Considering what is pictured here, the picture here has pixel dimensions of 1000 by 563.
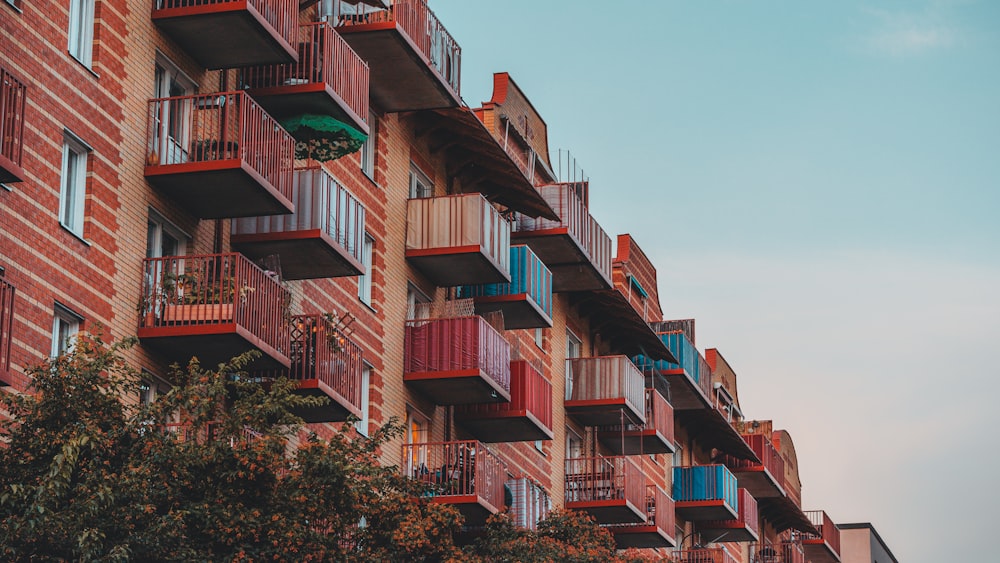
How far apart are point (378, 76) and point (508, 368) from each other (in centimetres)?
707

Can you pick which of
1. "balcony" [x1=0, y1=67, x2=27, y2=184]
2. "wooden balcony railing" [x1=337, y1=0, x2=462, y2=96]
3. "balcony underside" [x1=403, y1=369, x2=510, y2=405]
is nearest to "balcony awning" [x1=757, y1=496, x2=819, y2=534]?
"balcony underside" [x1=403, y1=369, x2=510, y2=405]

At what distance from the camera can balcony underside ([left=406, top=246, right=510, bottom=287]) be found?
3953 centimetres

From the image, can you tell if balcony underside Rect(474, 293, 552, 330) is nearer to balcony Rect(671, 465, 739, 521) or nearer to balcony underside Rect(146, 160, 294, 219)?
balcony underside Rect(146, 160, 294, 219)

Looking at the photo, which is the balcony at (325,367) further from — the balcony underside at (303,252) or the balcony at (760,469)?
the balcony at (760,469)

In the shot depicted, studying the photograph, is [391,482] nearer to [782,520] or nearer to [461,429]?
[461,429]

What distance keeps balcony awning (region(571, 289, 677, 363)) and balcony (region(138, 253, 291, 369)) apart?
2107cm

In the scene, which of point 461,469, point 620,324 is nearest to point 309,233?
point 461,469

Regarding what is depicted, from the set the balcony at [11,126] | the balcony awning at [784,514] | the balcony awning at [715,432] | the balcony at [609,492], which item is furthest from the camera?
the balcony awning at [784,514]

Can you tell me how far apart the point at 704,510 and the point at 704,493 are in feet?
1.96

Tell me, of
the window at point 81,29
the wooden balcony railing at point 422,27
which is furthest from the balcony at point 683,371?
the window at point 81,29

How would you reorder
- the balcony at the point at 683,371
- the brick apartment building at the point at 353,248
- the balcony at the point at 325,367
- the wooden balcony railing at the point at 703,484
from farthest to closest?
1. the wooden balcony railing at the point at 703,484
2. the balcony at the point at 683,371
3. the balcony at the point at 325,367
4. the brick apartment building at the point at 353,248

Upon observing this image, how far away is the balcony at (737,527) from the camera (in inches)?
2338

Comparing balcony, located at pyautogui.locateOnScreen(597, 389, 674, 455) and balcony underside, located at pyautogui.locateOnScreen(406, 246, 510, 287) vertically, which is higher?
balcony underside, located at pyautogui.locateOnScreen(406, 246, 510, 287)

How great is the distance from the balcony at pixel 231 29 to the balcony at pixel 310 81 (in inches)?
30.0
